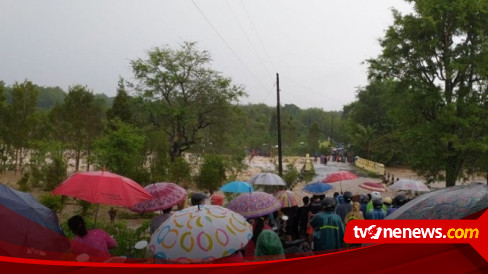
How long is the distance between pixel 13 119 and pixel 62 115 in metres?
2.58

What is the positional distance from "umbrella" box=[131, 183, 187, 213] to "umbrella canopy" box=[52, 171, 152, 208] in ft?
2.52

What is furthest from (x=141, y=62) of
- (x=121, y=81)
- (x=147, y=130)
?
(x=147, y=130)

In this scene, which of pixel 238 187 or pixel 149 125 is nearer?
pixel 238 187

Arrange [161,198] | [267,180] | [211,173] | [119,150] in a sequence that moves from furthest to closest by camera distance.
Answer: [211,173] < [119,150] < [267,180] < [161,198]

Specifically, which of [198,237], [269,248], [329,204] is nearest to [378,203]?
[329,204]

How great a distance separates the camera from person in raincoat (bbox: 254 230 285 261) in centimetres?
353

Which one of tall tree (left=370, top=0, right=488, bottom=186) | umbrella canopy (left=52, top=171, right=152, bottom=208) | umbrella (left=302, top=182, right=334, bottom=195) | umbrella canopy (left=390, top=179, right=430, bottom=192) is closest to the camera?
umbrella canopy (left=52, top=171, right=152, bottom=208)

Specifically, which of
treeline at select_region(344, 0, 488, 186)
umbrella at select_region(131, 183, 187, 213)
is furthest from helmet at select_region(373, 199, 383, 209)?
treeline at select_region(344, 0, 488, 186)

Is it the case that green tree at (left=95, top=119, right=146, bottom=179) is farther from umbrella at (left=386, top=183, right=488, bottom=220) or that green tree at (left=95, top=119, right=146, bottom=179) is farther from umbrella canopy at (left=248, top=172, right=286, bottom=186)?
umbrella at (left=386, top=183, right=488, bottom=220)

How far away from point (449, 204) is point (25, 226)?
4.03 meters

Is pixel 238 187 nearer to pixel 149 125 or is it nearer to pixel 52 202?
pixel 52 202

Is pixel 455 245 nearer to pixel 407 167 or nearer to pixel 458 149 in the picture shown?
pixel 458 149

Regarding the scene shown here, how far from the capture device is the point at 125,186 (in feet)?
17.8

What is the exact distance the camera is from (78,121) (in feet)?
75.1
